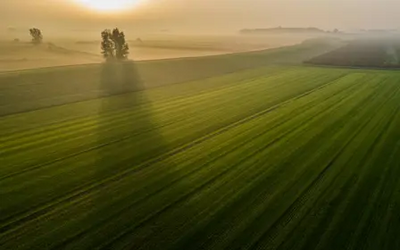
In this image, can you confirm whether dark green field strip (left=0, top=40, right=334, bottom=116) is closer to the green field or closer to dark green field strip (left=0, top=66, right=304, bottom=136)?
dark green field strip (left=0, top=66, right=304, bottom=136)

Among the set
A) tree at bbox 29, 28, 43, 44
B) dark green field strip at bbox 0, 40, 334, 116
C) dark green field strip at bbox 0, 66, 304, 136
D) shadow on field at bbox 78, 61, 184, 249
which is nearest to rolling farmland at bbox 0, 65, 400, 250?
shadow on field at bbox 78, 61, 184, 249

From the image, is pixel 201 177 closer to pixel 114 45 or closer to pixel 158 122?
pixel 158 122

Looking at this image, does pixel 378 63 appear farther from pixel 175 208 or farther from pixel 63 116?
pixel 175 208

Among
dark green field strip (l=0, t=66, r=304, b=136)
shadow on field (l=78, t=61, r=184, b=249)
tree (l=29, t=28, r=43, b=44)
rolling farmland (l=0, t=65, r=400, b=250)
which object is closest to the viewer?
rolling farmland (l=0, t=65, r=400, b=250)

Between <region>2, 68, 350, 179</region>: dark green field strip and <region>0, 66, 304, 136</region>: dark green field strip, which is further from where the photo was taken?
<region>0, 66, 304, 136</region>: dark green field strip

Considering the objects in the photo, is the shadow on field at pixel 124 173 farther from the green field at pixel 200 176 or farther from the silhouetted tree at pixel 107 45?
the silhouetted tree at pixel 107 45

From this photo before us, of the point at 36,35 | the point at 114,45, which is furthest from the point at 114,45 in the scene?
the point at 36,35

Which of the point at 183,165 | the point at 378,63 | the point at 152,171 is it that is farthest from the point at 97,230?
the point at 378,63
